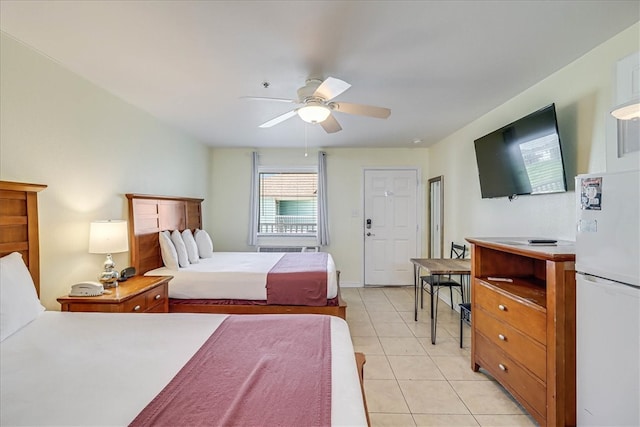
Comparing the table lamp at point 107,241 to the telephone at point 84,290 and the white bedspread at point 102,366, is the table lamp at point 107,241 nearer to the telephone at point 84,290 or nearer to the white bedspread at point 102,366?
the telephone at point 84,290

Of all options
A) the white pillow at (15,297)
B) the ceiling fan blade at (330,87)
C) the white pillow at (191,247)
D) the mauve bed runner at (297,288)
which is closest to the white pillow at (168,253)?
the white pillow at (191,247)

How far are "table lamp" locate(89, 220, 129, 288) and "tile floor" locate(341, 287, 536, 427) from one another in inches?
90.1

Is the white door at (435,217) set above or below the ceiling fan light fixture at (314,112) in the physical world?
A: below

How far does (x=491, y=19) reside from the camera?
1.66 metres

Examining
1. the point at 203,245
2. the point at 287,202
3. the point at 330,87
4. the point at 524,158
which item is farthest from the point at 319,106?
the point at 287,202

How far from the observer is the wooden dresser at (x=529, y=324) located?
162 cm

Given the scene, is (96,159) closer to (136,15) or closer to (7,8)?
(7,8)

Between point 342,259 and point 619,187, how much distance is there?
162 inches

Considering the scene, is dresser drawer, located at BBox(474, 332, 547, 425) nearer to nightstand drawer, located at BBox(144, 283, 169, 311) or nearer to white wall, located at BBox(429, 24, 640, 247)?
white wall, located at BBox(429, 24, 640, 247)

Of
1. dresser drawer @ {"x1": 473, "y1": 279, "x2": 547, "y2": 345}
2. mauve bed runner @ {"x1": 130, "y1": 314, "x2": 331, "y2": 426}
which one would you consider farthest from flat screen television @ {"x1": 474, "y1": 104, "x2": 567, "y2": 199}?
mauve bed runner @ {"x1": 130, "y1": 314, "x2": 331, "y2": 426}

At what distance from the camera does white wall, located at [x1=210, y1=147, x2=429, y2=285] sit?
17.1 ft

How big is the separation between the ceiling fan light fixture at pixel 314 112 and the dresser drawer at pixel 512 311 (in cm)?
188

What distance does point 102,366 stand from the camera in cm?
123

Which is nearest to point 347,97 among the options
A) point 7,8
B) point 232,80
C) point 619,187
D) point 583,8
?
point 232,80
